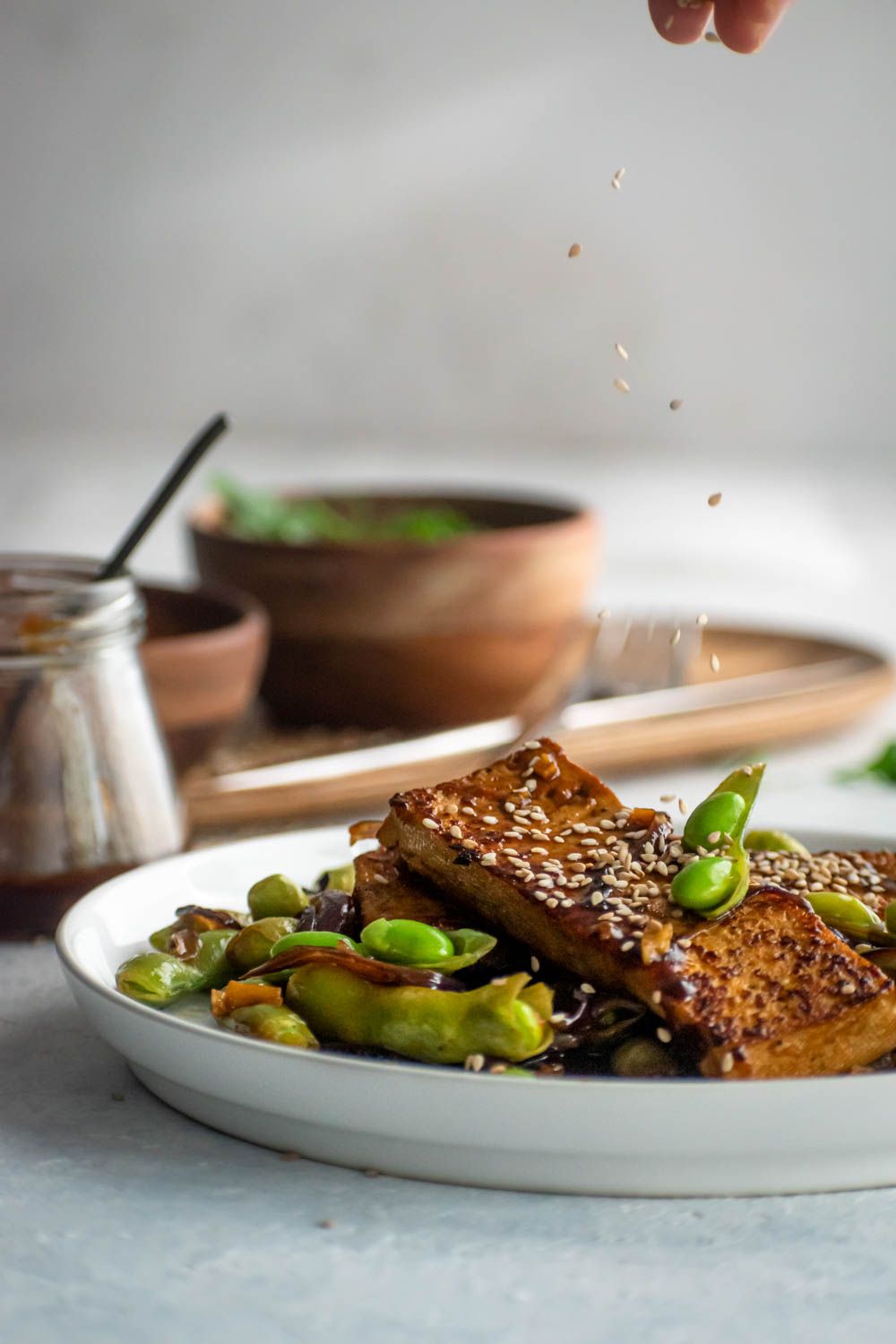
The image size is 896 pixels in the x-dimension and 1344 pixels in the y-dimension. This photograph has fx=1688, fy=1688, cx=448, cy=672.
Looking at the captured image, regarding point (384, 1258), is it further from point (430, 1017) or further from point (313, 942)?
point (313, 942)

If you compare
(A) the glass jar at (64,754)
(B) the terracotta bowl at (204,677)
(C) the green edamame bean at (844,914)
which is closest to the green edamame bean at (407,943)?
(C) the green edamame bean at (844,914)

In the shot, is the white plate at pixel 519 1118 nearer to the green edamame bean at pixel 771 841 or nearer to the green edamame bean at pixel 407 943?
the green edamame bean at pixel 407 943

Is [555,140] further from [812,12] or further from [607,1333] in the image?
[607,1333]

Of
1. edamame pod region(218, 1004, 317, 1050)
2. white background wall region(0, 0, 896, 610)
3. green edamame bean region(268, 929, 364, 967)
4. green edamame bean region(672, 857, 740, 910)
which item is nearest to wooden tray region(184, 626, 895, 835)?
green edamame bean region(268, 929, 364, 967)

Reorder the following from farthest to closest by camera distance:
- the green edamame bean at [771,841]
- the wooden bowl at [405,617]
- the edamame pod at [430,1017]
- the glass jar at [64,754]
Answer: the wooden bowl at [405,617] → the glass jar at [64,754] → the green edamame bean at [771,841] → the edamame pod at [430,1017]

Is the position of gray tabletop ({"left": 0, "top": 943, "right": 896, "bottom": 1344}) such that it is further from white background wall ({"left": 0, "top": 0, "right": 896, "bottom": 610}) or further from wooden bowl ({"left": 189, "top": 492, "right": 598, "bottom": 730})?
white background wall ({"left": 0, "top": 0, "right": 896, "bottom": 610})

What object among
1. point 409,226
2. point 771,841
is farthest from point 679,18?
point 409,226

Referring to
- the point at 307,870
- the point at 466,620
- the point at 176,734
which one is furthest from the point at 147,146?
the point at 307,870
